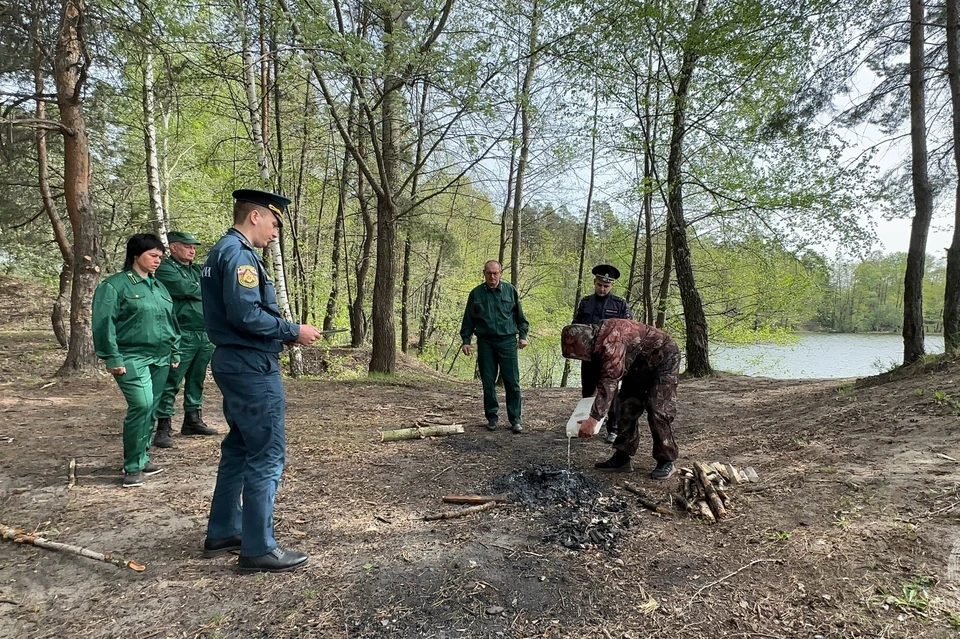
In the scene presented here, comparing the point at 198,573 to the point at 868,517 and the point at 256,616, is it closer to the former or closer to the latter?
the point at 256,616

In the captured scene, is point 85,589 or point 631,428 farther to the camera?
point 631,428

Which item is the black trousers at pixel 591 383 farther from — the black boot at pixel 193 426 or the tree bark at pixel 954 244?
the tree bark at pixel 954 244

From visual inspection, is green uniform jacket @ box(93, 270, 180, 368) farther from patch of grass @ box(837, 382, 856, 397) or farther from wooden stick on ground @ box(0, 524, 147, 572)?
patch of grass @ box(837, 382, 856, 397)

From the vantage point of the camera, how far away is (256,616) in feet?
7.24

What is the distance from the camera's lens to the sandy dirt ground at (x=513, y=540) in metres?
2.18

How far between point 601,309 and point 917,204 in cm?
517

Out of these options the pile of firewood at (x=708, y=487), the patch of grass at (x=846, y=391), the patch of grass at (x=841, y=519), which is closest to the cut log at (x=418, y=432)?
the pile of firewood at (x=708, y=487)

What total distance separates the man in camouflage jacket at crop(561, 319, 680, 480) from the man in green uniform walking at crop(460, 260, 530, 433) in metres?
1.53

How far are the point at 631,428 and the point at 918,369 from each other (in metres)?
4.40

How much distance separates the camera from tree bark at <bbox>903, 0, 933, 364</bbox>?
21.0ft

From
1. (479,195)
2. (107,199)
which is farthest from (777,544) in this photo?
(107,199)

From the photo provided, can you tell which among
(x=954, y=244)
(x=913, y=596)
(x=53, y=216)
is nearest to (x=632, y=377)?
(x=913, y=596)

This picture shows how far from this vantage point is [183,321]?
15.3ft

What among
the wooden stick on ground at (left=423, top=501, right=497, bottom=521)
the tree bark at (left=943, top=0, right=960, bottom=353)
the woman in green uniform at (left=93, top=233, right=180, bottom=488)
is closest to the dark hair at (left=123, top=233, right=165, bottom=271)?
the woman in green uniform at (left=93, top=233, right=180, bottom=488)
